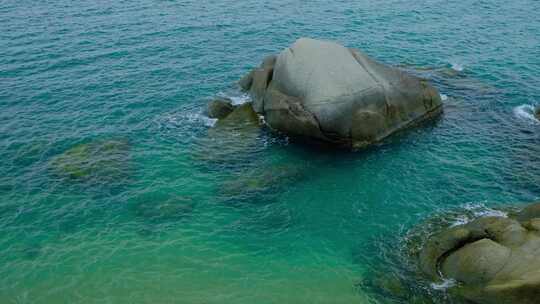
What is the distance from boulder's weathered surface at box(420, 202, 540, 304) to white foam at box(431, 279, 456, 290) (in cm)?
27

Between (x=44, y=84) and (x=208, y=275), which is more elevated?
(x=44, y=84)

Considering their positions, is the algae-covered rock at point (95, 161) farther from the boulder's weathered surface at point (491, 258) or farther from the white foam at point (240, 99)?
the boulder's weathered surface at point (491, 258)

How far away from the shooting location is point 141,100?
47500 mm

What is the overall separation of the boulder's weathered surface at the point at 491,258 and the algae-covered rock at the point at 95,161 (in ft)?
72.0

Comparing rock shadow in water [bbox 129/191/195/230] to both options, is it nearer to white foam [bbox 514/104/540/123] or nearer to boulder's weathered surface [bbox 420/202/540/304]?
boulder's weathered surface [bbox 420/202/540/304]

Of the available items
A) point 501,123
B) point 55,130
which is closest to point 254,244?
point 55,130

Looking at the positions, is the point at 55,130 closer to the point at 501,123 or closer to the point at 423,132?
the point at 423,132

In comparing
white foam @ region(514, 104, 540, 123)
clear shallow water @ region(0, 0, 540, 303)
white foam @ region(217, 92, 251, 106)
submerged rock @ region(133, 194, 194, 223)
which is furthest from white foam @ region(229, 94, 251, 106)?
white foam @ region(514, 104, 540, 123)

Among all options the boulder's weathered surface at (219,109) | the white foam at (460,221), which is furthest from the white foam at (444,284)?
the boulder's weathered surface at (219,109)

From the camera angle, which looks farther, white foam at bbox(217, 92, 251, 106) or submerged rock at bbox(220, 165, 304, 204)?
white foam at bbox(217, 92, 251, 106)

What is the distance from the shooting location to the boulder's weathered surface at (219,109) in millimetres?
44625

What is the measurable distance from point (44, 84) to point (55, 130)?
30.8 ft

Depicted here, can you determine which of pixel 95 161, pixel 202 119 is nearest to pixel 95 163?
pixel 95 161

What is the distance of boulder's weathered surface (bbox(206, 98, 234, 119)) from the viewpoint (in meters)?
44.6
